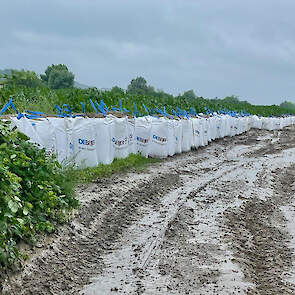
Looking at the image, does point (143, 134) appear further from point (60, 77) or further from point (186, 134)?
point (60, 77)

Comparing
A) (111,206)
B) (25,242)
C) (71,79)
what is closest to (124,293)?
(25,242)

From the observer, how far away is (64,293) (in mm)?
5469

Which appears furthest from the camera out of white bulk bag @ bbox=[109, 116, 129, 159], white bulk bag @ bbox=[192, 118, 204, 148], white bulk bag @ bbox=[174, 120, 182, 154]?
white bulk bag @ bbox=[192, 118, 204, 148]

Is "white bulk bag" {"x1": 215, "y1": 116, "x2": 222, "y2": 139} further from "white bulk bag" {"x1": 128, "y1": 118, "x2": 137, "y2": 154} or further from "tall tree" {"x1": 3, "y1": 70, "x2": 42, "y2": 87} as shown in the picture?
"tall tree" {"x1": 3, "y1": 70, "x2": 42, "y2": 87}

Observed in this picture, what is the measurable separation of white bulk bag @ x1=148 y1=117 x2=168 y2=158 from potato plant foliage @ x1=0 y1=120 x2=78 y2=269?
8260 mm

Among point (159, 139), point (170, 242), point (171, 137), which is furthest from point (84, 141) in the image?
point (171, 137)

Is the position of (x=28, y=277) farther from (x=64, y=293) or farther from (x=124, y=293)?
(x=124, y=293)

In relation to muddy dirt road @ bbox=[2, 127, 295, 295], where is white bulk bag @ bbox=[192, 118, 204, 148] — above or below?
above

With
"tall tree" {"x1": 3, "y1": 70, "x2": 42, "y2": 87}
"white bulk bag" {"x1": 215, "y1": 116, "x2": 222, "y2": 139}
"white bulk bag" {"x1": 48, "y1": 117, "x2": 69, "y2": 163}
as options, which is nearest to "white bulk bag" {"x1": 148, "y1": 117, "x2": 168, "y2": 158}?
"white bulk bag" {"x1": 48, "y1": 117, "x2": 69, "y2": 163}

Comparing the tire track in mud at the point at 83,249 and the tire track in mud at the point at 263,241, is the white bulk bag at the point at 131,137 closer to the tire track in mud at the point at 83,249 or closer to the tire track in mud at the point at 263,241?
the tire track in mud at the point at 83,249

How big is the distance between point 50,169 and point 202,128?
1519 cm

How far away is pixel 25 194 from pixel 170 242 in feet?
6.98

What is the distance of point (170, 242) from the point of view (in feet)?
23.7

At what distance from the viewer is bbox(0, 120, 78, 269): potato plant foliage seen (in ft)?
17.4
